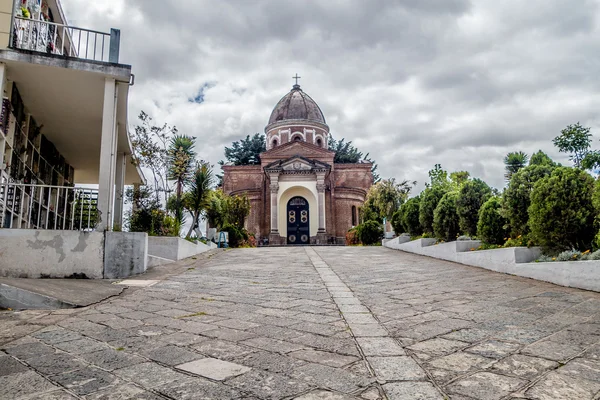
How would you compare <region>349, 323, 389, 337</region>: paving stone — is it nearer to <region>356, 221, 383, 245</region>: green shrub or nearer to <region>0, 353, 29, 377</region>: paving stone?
<region>0, 353, 29, 377</region>: paving stone

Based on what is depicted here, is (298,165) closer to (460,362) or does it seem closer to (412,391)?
(460,362)

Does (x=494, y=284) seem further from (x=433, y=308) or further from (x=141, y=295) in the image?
(x=141, y=295)

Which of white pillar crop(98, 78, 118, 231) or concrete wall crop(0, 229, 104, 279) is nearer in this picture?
concrete wall crop(0, 229, 104, 279)

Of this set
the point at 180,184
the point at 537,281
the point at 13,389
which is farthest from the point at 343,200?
the point at 13,389

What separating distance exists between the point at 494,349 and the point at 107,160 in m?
6.49

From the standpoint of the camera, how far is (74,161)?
14188mm

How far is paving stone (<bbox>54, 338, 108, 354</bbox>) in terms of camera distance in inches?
117

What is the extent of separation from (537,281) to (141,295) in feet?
19.5

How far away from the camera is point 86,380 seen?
2402 millimetres


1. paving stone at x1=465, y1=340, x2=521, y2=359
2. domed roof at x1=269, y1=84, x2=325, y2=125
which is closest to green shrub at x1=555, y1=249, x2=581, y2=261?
paving stone at x1=465, y1=340, x2=521, y2=359

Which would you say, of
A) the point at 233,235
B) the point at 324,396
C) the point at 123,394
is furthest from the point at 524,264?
the point at 233,235

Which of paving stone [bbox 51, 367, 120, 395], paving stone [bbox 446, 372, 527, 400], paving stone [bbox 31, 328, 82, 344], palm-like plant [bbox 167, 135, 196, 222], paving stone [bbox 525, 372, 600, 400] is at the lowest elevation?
paving stone [bbox 525, 372, 600, 400]

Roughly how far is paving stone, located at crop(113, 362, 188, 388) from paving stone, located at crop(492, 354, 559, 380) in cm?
189

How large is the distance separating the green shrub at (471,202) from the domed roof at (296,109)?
27.7 m
